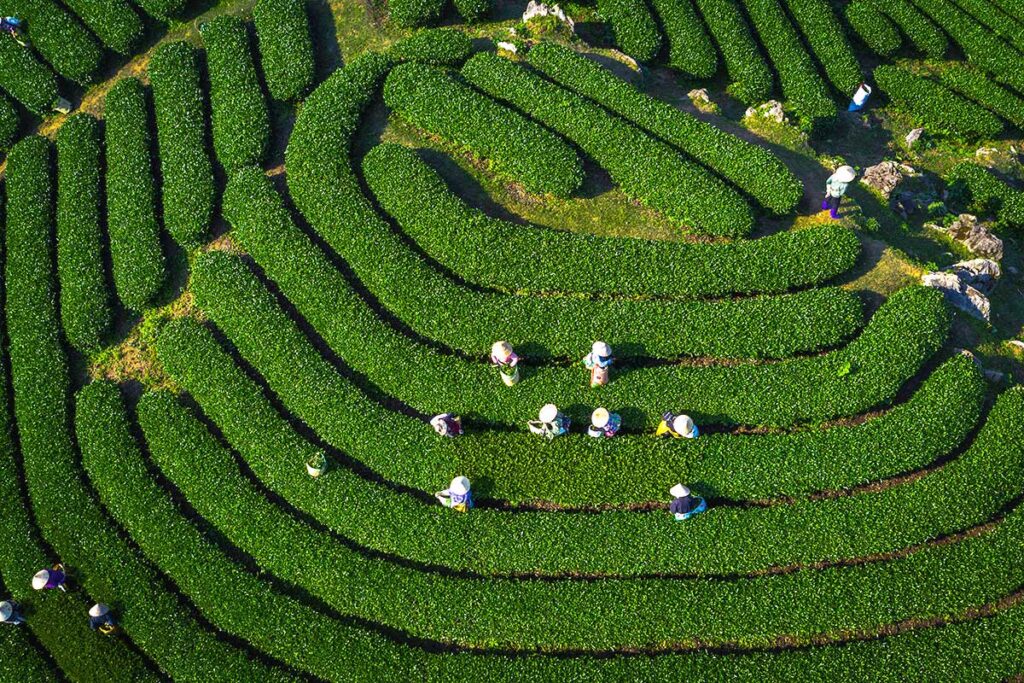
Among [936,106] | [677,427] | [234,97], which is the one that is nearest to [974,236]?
[936,106]

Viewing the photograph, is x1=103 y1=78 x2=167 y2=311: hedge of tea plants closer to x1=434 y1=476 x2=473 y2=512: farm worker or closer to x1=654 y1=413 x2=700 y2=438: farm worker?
x1=434 y1=476 x2=473 y2=512: farm worker

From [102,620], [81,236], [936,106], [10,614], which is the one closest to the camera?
[102,620]

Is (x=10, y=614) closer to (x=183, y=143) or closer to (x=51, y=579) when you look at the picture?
→ (x=51, y=579)

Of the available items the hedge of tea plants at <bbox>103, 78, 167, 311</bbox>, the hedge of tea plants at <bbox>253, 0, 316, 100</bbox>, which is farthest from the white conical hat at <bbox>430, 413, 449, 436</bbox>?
the hedge of tea plants at <bbox>253, 0, 316, 100</bbox>

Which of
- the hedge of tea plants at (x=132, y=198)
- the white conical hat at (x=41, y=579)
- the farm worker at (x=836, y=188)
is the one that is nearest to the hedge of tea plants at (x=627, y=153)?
the farm worker at (x=836, y=188)

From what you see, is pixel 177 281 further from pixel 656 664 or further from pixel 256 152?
pixel 656 664

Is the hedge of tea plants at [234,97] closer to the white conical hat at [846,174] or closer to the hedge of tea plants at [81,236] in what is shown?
the hedge of tea plants at [81,236]

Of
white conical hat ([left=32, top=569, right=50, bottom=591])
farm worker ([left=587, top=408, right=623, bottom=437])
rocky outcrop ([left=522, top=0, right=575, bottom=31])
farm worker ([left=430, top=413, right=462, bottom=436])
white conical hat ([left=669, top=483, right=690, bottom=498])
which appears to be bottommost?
white conical hat ([left=669, top=483, right=690, bottom=498])
